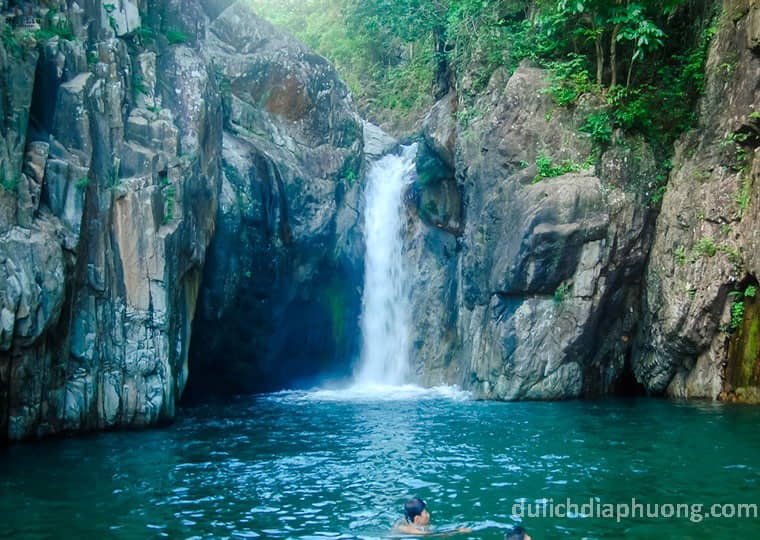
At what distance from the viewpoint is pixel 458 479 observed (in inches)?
499

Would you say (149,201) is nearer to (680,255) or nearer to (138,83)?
(138,83)

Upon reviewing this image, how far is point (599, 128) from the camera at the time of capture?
75.0 ft

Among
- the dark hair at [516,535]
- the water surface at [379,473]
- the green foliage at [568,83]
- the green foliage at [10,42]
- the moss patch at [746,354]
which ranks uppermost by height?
the green foliage at [568,83]

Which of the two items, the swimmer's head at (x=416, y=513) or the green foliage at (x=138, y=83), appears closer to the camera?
the swimmer's head at (x=416, y=513)

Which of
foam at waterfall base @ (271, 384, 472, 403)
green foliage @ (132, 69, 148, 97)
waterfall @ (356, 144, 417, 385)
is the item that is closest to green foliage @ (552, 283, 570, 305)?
foam at waterfall base @ (271, 384, 472, 403)

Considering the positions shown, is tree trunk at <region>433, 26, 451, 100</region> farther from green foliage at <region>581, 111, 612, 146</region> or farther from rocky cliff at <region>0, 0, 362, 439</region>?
green foliage at <region>581, 111, 612, 146</region>

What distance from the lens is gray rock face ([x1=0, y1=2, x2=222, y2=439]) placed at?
15461 mm

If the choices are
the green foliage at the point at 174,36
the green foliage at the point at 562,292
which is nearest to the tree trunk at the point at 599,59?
the green foliage at the point at 562,292

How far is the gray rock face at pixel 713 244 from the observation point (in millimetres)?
20281

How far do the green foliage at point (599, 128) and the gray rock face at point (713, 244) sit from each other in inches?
88.8

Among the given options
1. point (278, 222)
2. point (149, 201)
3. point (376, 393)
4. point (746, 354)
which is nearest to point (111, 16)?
point (149, 201)

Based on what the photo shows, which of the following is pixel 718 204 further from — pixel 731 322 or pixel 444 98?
pixel 444 98

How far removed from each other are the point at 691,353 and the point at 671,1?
10.5 metres

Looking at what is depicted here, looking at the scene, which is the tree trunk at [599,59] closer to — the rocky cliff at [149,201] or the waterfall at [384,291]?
the waterfall at [384,291]
